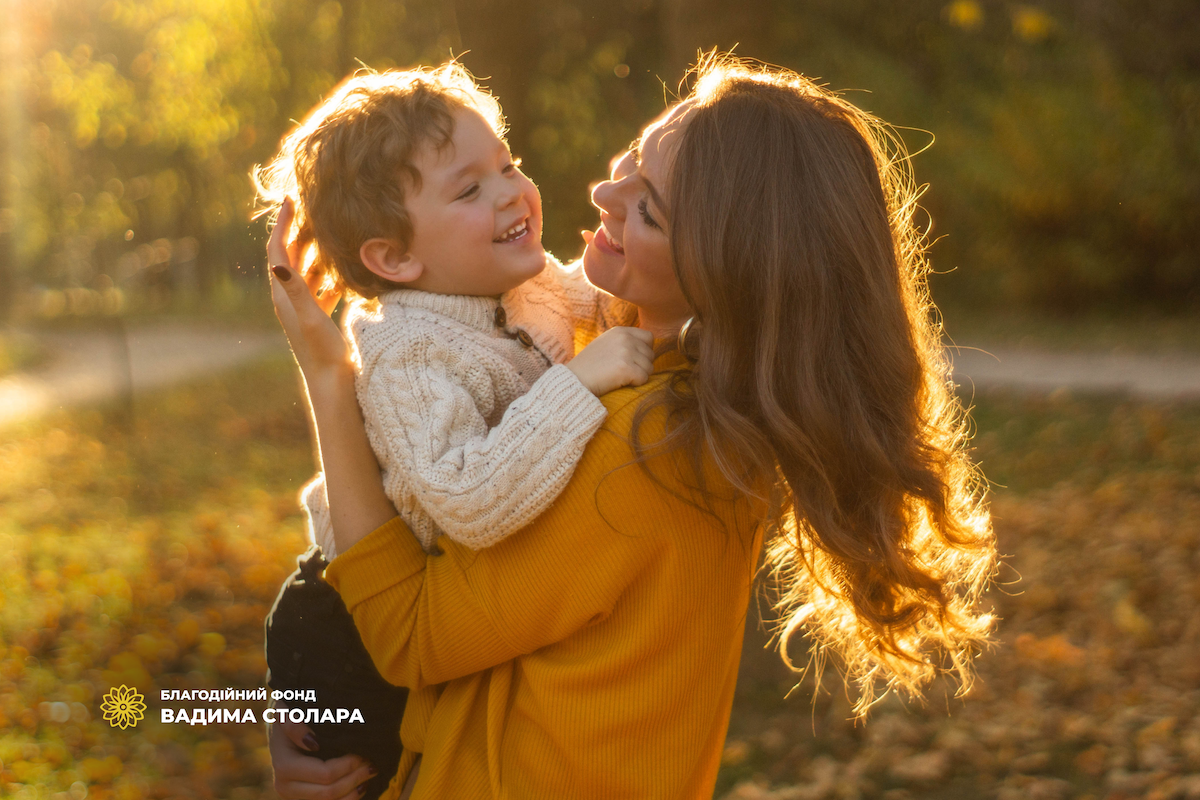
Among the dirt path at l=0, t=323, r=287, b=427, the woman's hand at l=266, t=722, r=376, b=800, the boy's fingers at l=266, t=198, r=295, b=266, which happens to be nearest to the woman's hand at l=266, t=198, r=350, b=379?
the boy's fingers at l=266, t=198, r=295, b=266

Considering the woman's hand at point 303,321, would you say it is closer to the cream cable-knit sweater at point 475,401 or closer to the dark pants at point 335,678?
the cream cable-knit sweater at point 475,401

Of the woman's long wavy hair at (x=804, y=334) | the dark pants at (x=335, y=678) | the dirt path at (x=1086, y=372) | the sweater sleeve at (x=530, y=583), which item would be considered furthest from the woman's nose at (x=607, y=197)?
the dirt path at (x=1086, y=372)

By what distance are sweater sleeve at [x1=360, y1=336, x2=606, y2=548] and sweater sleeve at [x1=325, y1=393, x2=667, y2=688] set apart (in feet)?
0.15

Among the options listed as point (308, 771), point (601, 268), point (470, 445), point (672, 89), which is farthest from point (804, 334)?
point (672, 89)

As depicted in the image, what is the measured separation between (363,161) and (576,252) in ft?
11.9

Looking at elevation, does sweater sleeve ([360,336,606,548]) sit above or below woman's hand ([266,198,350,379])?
below

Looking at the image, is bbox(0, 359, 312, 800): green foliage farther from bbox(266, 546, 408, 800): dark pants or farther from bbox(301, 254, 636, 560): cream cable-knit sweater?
bbox(301, 254, 636, 560): cream cable-knit sweater

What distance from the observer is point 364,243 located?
2049mm

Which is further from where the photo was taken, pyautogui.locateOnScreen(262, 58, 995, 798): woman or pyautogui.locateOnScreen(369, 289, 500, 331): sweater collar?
pyautogui.locateOnScreen(369, 289, 500, 331): sweater collar

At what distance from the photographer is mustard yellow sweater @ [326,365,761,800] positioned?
1616mm

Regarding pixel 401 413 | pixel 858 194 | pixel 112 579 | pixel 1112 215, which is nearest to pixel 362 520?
pixel 401 413

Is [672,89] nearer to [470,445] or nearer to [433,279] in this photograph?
[433,279]

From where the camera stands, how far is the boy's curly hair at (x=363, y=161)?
2.01m

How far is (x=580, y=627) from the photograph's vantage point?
64.8 inches
